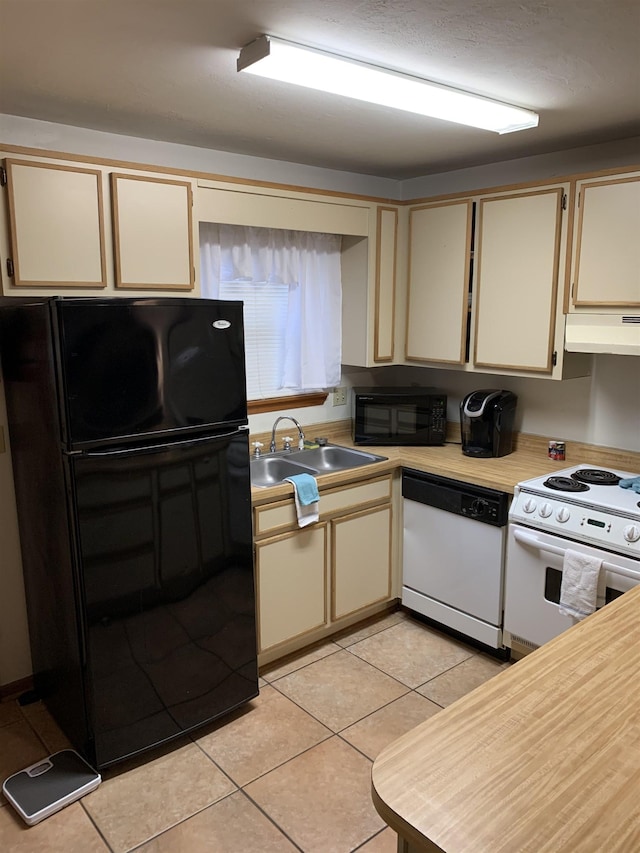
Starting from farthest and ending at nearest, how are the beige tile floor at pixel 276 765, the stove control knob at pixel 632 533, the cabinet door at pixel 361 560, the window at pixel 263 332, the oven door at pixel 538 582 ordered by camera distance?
the window at pixel 263 332 < the cabinet door at pixel 361 560 < the oven door at pixel 538 582 < the stove control knob at pixel 632 533 < the beige tile floor at pixel 276 765

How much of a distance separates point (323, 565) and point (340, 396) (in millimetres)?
1165

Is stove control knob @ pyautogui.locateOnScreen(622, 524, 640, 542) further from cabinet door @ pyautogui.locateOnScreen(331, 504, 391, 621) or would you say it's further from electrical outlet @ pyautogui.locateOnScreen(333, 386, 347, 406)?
electrical outlet @ pyautogui.locateOnScreen(333, 386, 347, 406)

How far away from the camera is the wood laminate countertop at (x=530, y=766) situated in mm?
949

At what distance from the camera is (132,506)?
2.24m

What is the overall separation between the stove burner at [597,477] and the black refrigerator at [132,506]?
5.01ft

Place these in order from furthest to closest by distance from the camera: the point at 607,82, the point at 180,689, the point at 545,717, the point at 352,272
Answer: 1. the point at 352,272
2. the point at 180,689
3. the point at 607,82
4. the point at 545,717

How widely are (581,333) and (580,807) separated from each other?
7.31 feet

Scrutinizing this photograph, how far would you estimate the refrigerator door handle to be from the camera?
84.1 inches

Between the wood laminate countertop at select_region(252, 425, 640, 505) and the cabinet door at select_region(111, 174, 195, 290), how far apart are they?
39.2 inches

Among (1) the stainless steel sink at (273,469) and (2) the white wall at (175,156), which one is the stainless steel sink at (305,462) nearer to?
(1) the stainless steel sink at (273,469)

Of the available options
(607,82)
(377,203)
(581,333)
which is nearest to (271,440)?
(377,203)

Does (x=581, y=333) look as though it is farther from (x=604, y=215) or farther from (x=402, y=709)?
(x=402, y=709)

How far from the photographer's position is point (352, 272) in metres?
3.58

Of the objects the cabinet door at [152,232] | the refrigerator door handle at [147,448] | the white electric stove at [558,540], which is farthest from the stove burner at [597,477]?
the cabinet door at [152,232]
